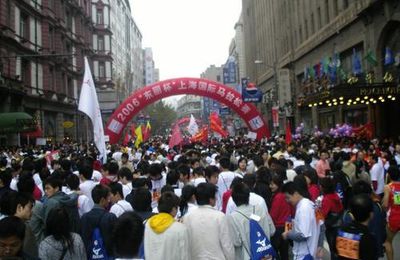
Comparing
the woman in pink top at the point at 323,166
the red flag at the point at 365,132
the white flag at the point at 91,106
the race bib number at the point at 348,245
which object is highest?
the white flag at the point at 91,106

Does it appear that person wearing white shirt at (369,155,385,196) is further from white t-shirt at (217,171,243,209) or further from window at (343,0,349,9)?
window at (343,0,349,9)

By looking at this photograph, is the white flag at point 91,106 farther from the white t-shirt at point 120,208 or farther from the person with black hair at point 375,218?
the person with black hair at point 375,218

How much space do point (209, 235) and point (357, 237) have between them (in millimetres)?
1473

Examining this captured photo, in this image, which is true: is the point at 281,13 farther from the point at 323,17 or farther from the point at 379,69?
the point at 379,69

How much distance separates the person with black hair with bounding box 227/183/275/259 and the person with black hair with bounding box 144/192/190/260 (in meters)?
0.96

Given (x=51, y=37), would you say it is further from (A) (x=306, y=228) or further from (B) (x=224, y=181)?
(A) (x=306, y=228)

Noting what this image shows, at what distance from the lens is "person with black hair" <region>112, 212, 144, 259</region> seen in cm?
411

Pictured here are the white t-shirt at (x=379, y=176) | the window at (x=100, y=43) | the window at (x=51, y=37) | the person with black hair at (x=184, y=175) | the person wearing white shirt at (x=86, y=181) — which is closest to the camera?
the person wearing white shirt at (x=86, y=181)

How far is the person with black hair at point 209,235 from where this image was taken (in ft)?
15.7

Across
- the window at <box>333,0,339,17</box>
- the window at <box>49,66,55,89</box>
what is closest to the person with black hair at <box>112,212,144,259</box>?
the window at <box>333,0,339,17</box>

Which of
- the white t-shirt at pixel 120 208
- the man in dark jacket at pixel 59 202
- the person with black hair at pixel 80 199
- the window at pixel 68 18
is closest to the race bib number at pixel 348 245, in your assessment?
the white t-shirt at pixel 120 208

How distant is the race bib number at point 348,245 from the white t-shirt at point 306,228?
1.06m

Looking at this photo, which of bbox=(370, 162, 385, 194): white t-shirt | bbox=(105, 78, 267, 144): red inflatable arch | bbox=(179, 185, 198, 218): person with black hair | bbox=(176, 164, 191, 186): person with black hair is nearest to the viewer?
bbox=(179, 185, 198, 218): person with black hair

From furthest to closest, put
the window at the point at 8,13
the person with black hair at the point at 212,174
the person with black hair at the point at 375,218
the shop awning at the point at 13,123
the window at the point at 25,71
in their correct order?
the window at the point at 25,71
the window at the point at 8,13
the shop awning at the point at 13,123
the person with black hair at the point at 212,174
the person with black hair at the point at 375,218
